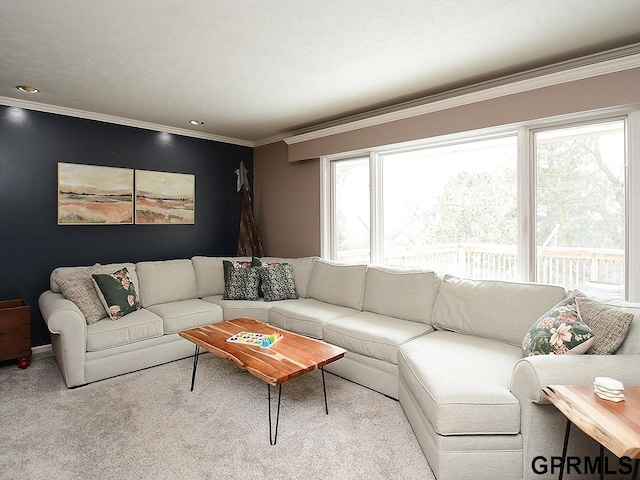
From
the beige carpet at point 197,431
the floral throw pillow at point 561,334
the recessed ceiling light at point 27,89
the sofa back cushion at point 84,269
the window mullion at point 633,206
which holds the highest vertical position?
the recessed ceiling light at point 27,89

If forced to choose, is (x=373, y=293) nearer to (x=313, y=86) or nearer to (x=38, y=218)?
(x=313, y=86)

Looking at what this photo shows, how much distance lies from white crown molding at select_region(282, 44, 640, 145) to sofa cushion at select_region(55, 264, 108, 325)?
2.96 metres

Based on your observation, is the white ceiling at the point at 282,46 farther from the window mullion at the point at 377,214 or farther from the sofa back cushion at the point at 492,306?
the sofa back cushion at the point at 492,306

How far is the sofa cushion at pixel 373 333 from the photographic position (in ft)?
9.30

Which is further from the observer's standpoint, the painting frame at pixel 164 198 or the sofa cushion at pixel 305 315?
the painting frame at pixel 164 198

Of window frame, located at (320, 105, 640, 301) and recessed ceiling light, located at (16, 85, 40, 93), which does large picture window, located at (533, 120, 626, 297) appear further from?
recessed ceiling light, located at (16, 85, 40, 93)

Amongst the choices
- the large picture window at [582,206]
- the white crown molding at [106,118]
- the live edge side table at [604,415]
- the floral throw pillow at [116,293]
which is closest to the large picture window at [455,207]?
the large picture window at [582,206]

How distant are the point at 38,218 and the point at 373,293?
348 cm

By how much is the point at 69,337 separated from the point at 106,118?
2.49 metres

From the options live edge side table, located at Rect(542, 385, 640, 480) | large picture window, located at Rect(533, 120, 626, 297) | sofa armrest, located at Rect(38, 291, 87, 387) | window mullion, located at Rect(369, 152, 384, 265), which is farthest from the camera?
window mullion, located at Rect(369, 152, 384, 265)

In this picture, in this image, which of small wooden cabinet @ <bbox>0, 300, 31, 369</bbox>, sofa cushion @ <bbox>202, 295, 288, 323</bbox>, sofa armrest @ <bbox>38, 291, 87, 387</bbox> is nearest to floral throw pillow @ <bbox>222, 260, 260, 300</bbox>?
sofa cushion @ <bbox>202, 295, 288, 323</bbox>

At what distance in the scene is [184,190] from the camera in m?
4.91

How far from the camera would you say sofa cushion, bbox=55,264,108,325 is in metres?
3.31

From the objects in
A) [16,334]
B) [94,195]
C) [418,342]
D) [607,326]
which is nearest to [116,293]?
[16,334]
